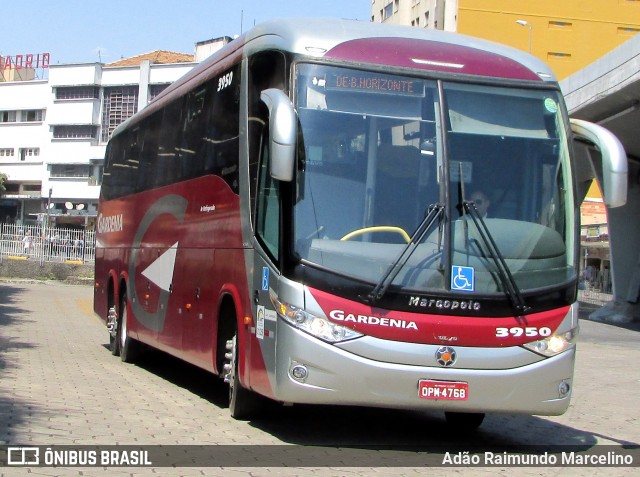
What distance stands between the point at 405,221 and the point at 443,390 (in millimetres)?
1380

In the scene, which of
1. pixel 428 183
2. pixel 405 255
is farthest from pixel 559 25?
pixel 405 255

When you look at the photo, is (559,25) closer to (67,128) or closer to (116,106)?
(116,106)

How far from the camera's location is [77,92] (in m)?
71.3

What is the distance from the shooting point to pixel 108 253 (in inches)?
702

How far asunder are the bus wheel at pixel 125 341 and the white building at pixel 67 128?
53.1 metres

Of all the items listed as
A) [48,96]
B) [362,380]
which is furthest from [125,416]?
[48,96]

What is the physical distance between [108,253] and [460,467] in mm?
11026

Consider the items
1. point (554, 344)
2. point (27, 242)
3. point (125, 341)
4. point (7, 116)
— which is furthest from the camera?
point (7, 116)

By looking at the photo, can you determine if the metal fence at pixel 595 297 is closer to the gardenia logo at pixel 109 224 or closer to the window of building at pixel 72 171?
the gardenia logo at pixel 109 224

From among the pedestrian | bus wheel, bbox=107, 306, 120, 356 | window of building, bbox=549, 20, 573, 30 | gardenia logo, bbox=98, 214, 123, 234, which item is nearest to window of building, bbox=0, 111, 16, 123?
the pedestrian

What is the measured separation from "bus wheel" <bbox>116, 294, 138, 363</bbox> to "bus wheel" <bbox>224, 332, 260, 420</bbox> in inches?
239

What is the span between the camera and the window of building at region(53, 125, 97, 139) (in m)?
71.4

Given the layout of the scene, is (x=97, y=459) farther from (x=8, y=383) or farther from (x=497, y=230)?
(x=8, y=383)

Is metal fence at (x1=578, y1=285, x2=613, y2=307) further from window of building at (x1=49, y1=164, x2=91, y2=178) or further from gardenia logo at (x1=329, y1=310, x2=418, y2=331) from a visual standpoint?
gardenia logo at (x1=329, y1=310, x2=418, y2=331)
